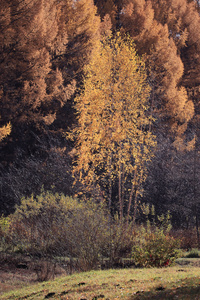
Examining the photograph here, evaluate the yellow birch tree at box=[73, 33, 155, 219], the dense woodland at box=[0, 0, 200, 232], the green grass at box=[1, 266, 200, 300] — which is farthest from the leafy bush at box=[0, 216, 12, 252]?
the green grass at box=[1, 266, 200, 300]

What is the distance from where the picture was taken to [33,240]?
8.11 m

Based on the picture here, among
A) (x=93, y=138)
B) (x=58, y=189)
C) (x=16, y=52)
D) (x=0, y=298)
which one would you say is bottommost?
(x=0, y=298)

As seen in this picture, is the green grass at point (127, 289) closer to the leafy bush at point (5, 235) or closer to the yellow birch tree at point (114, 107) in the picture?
the leafy bush at point (5, 235)

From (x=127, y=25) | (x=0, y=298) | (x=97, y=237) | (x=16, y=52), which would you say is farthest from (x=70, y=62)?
(x=0, y=298)

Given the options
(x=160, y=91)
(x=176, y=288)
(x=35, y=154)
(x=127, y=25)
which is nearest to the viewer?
(x=176, y=288)

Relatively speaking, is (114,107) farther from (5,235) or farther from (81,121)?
(5,235)

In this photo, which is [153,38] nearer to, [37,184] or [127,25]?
[127,25]

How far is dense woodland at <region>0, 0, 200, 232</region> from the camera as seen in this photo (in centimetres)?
1105

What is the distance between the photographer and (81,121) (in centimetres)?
1216

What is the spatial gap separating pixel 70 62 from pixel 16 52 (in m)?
3.28

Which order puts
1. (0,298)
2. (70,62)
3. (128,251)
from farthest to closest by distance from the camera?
(70,62), (128,251), (0,298)

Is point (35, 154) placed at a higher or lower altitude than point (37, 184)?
higher

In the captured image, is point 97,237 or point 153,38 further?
point 153,38

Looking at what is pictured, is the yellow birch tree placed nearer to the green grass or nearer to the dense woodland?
the dense woodland
